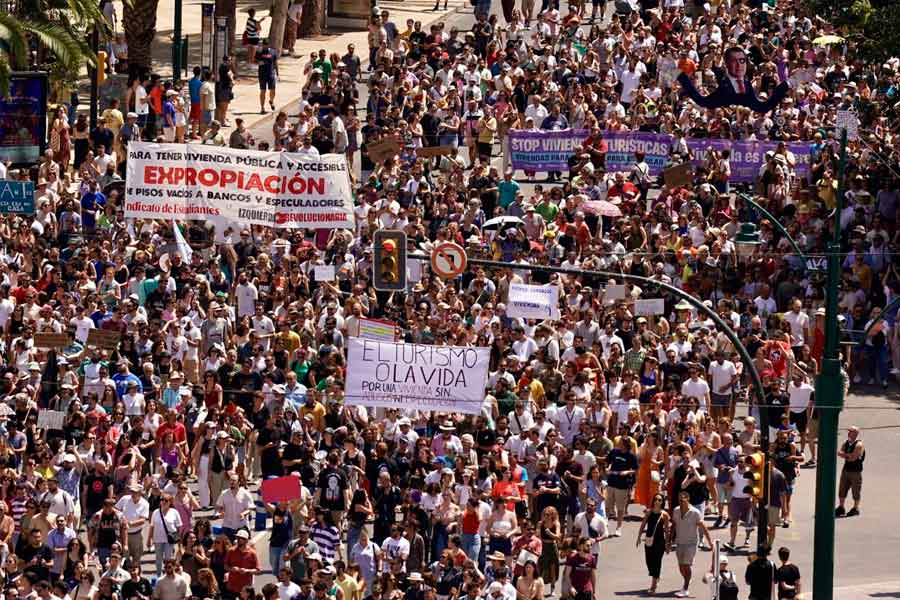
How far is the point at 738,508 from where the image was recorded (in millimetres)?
31797

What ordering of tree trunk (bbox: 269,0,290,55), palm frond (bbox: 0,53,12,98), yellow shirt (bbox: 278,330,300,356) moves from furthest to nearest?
1. tree trunk (bbox: 269,0,290,55)
2. palm frond (bbox: 0,53,12,98)
3. yellow shirt (bbox: 278,330,300,356)

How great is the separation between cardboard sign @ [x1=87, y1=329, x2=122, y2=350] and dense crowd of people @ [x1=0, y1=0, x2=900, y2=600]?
0.18 feet

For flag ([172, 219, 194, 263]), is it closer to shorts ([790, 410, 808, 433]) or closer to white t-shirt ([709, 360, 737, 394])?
white t-shirt ([709, 360, 737, 394])

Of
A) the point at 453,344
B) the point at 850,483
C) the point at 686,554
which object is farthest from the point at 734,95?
the point at 686,554

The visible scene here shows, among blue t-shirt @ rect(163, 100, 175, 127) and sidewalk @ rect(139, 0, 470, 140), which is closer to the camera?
blue t-shirt @ rect(163, 100, 175, 127)

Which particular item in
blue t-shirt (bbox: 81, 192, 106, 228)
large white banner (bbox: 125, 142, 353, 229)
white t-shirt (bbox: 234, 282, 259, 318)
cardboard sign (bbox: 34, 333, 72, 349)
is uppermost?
large white banner (bbox: 125, 142, 353, 229)

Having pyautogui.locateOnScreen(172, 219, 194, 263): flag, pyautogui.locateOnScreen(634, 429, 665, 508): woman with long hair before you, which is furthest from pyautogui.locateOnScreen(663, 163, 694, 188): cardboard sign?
pyautogui.locateOnScreen(634, 429, 665, 508): woman with long hair

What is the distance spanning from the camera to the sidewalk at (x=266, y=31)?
52.1 meters

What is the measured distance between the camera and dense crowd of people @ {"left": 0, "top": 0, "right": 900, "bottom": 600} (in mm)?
30297

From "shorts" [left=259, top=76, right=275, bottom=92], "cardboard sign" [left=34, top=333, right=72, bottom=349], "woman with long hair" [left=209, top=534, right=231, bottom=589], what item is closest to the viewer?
"woman with long hair" [left=209, top=534, right=231, bottom=589]

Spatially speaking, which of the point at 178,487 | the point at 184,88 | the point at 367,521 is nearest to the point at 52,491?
the point at 178,487

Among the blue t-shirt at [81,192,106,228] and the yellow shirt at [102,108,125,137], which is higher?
the yellow shirt at [102,108,125,137]

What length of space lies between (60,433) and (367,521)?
15.2ft

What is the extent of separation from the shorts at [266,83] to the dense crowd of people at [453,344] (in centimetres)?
300
